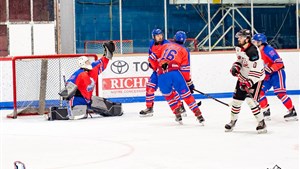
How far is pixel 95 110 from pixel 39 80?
106 centimetres

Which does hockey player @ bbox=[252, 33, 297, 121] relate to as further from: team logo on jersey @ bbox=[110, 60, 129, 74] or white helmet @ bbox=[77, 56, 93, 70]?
team logo on jersey @ bbox=[110, 60, 129, 74]

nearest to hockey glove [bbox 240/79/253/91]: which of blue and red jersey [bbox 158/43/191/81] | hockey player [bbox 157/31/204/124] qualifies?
hockey player [bbox 157/31/204/124]

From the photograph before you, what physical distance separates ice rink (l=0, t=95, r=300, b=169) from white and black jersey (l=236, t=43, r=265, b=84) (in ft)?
1.86

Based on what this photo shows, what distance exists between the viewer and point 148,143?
23.8 feet

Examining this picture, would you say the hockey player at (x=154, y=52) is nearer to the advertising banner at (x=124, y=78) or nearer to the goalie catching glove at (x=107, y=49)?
the goalie catching glove at (x=107, y=49)

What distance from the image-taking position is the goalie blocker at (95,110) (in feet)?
33.4

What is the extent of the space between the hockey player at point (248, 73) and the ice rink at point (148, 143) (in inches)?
10.1

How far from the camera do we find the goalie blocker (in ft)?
33.4

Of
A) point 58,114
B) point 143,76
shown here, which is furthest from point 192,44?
point 58,114

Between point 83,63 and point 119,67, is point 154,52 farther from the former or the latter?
point 119,67

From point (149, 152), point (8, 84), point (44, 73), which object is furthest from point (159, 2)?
point (149, 152)

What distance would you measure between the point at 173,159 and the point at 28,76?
17.4ft

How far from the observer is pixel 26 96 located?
10852mm

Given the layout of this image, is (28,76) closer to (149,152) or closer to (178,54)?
(178,54)
